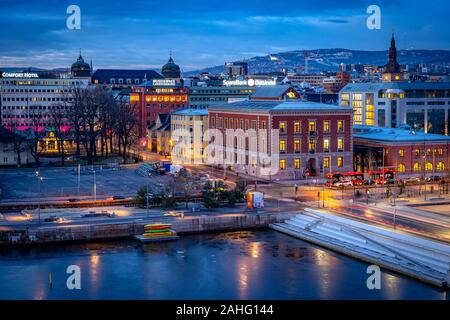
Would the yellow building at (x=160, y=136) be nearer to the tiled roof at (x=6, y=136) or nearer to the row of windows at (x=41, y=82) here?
the tiled roof at (x=6, y=136)

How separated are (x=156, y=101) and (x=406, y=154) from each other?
4578cm

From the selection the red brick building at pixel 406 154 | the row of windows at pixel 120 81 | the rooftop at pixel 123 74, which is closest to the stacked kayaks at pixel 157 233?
the red brick building at pixel 406 154

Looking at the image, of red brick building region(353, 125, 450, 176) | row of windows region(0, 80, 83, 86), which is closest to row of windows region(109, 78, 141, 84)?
row of windows region(0, 80, 83, 86)

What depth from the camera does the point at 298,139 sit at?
201 feet

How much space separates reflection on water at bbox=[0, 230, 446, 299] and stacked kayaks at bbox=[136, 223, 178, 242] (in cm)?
59

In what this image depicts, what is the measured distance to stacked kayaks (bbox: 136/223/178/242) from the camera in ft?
134

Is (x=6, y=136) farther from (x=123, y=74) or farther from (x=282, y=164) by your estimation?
(x=123, y=74)

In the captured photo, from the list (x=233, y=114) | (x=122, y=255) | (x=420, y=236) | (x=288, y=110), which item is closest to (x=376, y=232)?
(x=420, y=236)

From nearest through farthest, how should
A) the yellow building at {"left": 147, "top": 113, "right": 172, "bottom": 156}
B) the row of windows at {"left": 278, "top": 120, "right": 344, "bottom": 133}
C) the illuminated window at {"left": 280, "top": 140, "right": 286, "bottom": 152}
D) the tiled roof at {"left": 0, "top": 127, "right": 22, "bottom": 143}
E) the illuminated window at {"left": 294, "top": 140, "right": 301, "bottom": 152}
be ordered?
the illuminated window at {"left": 280, "top": 140, "right": 286, "bottom": 152}
the row of windows at {"left": 278, "top": 120, "right": 344, "bottom": 133}
the illuminated window at {"left": 294, "top": 140, "right": 301, "bottom": 152}
the tiled roof at {"left": 0, "top": 127, "right": 22, "bottom": 143}
the yellow building at {"left": 147, "top": 113, "right": 172, "bottom": 156}

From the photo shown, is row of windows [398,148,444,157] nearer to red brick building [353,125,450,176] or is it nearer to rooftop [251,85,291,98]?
red brick building [353,125,450,176]

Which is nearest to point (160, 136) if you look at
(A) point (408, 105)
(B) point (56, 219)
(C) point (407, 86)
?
(A) point (408, 105)

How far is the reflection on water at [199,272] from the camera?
31.1 m

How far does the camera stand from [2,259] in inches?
1447

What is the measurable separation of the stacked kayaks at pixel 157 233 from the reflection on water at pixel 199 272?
0.59 meters
